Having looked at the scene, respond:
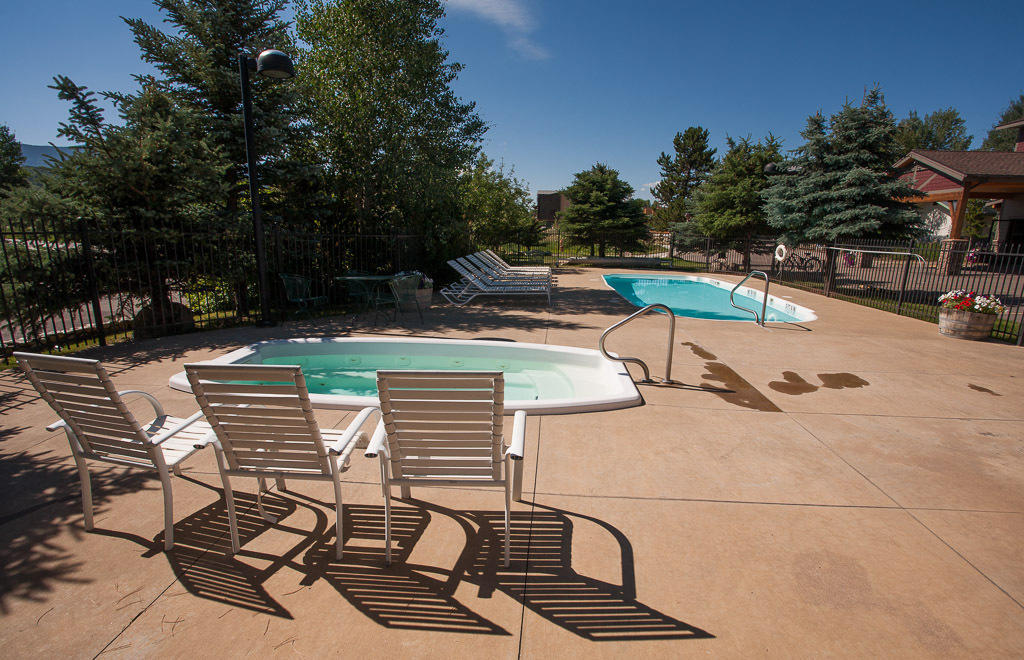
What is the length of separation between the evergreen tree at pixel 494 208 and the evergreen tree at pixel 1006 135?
197 ft

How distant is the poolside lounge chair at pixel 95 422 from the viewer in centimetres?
246

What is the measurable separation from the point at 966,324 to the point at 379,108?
43.6 feet

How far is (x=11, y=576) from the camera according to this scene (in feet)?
7.90

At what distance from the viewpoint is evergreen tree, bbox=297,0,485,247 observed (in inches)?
466

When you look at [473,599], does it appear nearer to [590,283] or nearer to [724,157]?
[590,283]

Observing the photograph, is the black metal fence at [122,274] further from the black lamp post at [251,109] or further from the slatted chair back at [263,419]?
the slatted chair back at [263,419]

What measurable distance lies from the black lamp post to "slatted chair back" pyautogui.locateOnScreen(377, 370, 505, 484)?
247 inches

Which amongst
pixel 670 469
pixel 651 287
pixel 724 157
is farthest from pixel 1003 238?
pixel 670 469

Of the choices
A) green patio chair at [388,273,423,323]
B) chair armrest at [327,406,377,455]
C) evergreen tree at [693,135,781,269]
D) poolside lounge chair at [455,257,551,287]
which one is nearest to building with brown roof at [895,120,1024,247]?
evergreen tree at [693,135,781,269]

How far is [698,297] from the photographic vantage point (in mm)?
16328

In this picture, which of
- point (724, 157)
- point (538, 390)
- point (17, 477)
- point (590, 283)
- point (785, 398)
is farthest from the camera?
point (724, 157)

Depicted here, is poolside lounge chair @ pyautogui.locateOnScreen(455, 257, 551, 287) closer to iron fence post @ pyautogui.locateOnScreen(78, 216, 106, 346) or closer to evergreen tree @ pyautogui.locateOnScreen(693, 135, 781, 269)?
iron fence post @ pyautogui.locateOnScreen(78, 216, 106, 346)

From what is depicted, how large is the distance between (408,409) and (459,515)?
1.04 meters

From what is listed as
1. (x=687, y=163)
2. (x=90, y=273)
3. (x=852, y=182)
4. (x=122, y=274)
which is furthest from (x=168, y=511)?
(x=687, y=163)
